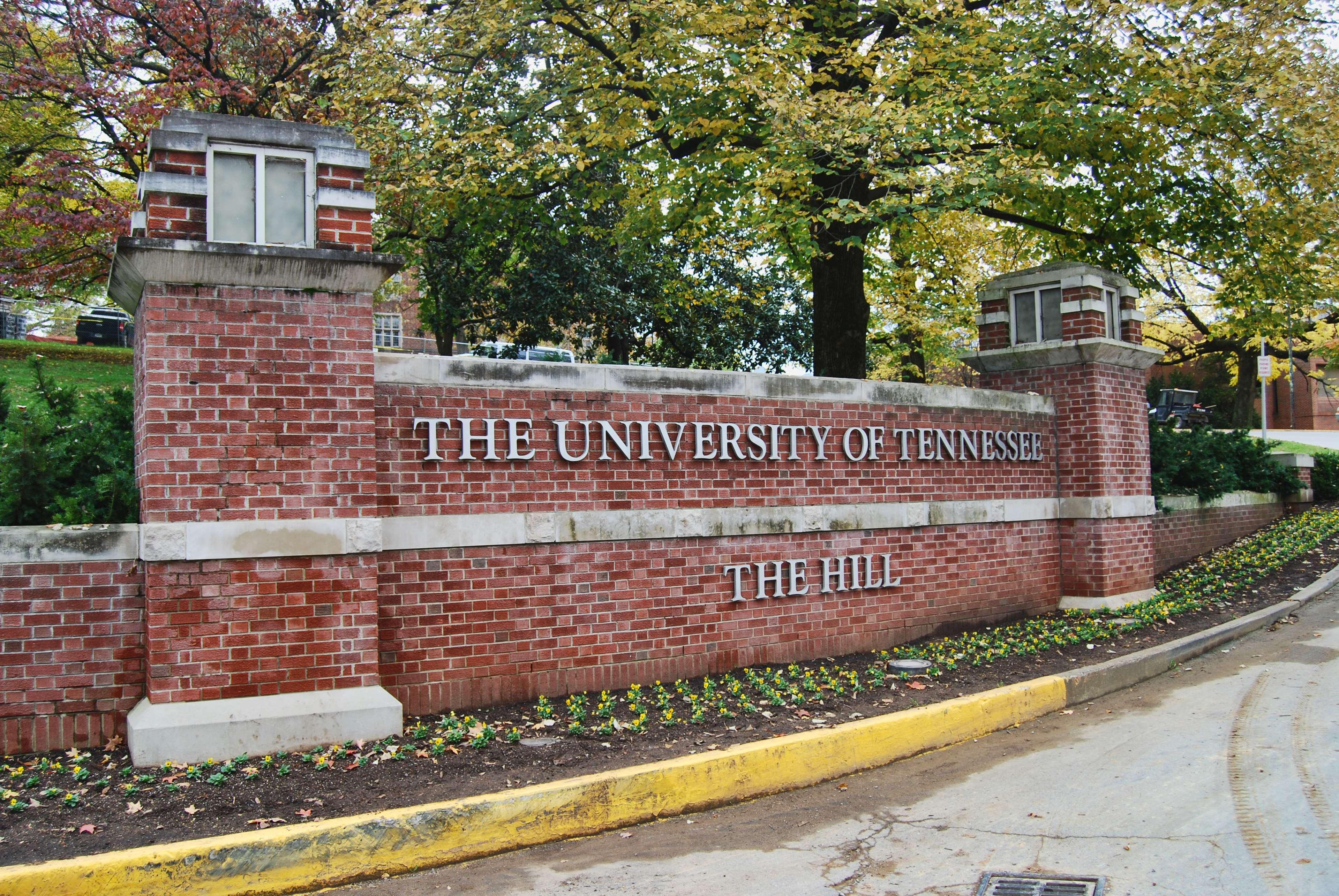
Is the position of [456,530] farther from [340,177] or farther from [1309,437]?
[1309,437]

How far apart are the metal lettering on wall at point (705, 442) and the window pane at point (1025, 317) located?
1326 millimetres

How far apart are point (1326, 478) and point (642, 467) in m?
16.1

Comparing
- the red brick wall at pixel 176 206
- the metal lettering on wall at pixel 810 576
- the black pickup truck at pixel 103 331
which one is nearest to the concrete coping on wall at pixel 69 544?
the red brick wall at pixel 176 206

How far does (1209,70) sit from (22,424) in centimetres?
1133

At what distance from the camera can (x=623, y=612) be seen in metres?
7.53

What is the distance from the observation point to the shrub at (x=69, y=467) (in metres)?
5.95

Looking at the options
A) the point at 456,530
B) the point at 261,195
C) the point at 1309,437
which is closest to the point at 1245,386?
the point at 1309,437

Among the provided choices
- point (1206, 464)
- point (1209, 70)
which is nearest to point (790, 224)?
point (1209, 70)

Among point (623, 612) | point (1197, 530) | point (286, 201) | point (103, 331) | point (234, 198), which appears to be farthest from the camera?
point (103, 331)

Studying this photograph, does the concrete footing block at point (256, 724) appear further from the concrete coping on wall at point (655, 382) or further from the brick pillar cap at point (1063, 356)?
the brick pillar cap at point (1063, 356)

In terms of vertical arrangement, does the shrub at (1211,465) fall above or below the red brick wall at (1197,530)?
above

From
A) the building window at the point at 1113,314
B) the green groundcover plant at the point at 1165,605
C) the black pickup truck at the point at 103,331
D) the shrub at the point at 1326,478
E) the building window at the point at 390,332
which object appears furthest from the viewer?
the building window at the point at 390,332

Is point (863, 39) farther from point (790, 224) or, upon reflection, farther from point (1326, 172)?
point (1326, 172)

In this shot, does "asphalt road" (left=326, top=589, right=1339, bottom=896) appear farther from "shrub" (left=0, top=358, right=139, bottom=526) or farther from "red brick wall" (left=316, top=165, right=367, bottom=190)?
"red brick wall" (left=316, top=165, right=367, bottom=190)
